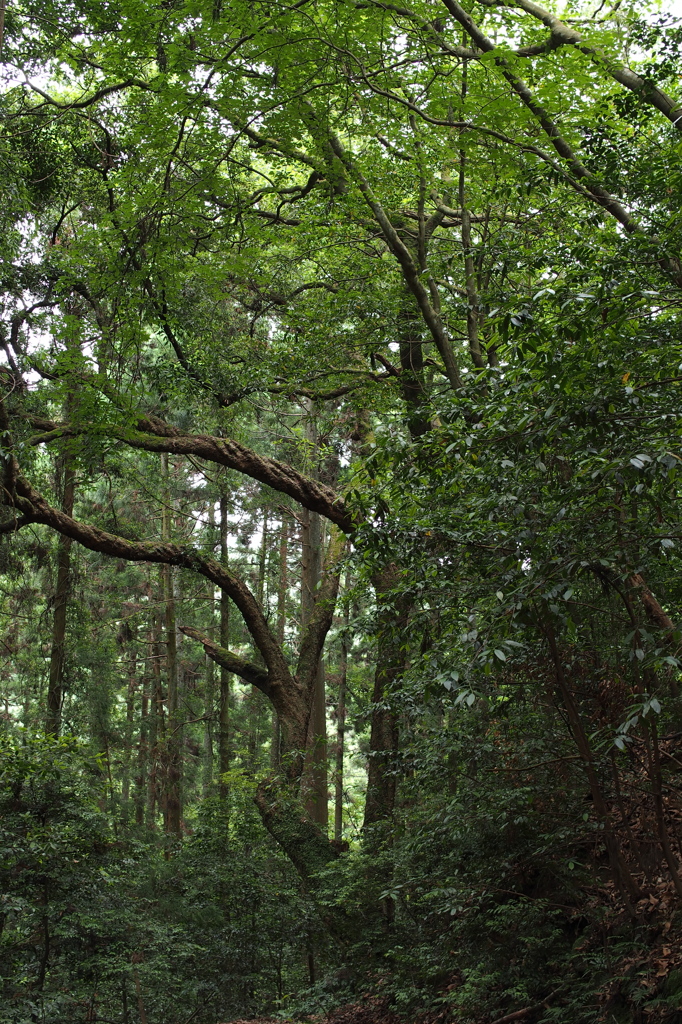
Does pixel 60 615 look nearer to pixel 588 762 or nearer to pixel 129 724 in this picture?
pixel 129 724

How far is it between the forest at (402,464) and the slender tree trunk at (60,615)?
1.74 metres

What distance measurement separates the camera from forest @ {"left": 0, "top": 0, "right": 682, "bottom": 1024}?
11.6ft

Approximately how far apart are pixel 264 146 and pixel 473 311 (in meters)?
3.83

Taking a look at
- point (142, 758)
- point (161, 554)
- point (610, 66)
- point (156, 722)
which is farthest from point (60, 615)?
point (610, 66)

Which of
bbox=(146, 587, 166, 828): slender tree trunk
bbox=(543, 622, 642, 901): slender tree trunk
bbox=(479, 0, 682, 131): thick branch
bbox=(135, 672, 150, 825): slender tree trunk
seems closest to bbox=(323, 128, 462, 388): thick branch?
bbox=(479, 0, 682, 131): thick branch

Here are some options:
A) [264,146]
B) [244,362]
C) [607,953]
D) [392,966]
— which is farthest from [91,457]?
[607,953]

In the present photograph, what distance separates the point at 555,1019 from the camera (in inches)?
164

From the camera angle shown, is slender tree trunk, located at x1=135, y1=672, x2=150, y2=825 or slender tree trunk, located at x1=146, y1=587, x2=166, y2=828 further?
slender tree trunk, located at x1=135, y1=672, x2=150, y2=825

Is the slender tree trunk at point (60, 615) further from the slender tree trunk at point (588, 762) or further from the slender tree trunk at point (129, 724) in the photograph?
the slender tree trunk at point (588, 762)

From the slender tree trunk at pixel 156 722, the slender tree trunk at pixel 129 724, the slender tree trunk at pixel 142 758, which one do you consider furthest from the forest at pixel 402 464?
the slender tree trunk at pixel 129 724

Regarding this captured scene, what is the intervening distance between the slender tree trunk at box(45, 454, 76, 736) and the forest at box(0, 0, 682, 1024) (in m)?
1.74

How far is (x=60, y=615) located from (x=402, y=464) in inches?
336

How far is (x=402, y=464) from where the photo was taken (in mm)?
5121

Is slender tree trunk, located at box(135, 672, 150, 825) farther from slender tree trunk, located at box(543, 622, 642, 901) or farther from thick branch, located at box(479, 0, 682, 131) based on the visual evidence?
thick branch, located at box(479, 0, 682, 131)
